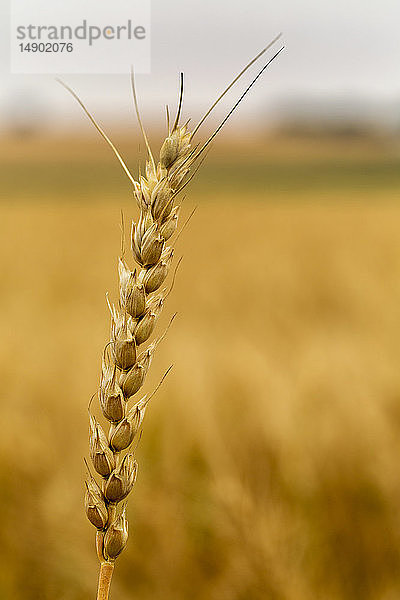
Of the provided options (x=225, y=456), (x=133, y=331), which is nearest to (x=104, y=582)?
(x=133, y=331)

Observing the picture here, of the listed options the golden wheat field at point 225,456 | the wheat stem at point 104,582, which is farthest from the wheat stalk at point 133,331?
the golden wheat field at point 225,456

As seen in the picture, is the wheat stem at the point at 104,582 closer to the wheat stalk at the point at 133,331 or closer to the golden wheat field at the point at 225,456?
the wheat stalk at the point at 133,331

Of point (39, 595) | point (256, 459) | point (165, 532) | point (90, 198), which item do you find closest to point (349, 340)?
point (256, 459)

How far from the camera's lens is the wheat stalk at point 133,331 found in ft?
0.52

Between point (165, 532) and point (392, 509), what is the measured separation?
27 cm

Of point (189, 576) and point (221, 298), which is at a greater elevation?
point (189, 576)

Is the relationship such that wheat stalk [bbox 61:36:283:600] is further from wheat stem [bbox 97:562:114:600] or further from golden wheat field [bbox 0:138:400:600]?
golden wheat field [bbox 0:138:400:600]

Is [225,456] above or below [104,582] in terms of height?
below

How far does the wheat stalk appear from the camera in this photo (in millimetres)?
158

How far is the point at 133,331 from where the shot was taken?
0.16 metres

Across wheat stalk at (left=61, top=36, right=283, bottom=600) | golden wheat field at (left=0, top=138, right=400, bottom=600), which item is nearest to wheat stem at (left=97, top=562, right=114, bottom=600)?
wheat stalk at (left=61, top=36, right=283, bottom=600)

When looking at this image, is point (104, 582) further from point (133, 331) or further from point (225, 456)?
point (225, 456)

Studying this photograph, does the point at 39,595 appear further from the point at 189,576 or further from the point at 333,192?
the point at 333,192

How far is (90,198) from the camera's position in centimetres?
563
